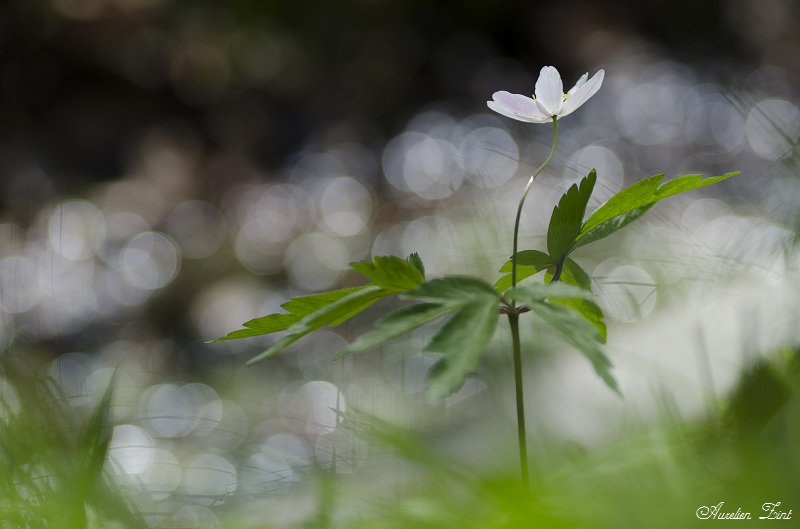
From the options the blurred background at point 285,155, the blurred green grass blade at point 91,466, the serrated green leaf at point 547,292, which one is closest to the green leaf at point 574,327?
the serrated green leaf at point 547,292

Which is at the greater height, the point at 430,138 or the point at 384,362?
the point at 430,138

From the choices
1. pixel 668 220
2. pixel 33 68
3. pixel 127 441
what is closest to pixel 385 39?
pixel 33 68

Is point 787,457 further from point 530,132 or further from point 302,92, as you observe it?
point 302,92

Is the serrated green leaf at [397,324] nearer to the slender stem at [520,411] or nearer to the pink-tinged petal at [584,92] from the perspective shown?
the slender stem at [520,411]

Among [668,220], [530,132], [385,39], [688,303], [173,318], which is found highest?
[385,39]

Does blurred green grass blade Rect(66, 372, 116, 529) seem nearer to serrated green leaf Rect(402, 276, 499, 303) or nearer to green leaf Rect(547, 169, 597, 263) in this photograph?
serrated green leaf Rect(402, 276, 499, 303)

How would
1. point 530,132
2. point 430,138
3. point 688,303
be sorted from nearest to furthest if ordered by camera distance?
point 688,303 → point 530,132 → point 430,138

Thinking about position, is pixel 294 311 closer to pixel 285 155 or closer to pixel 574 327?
pixel 574 327
